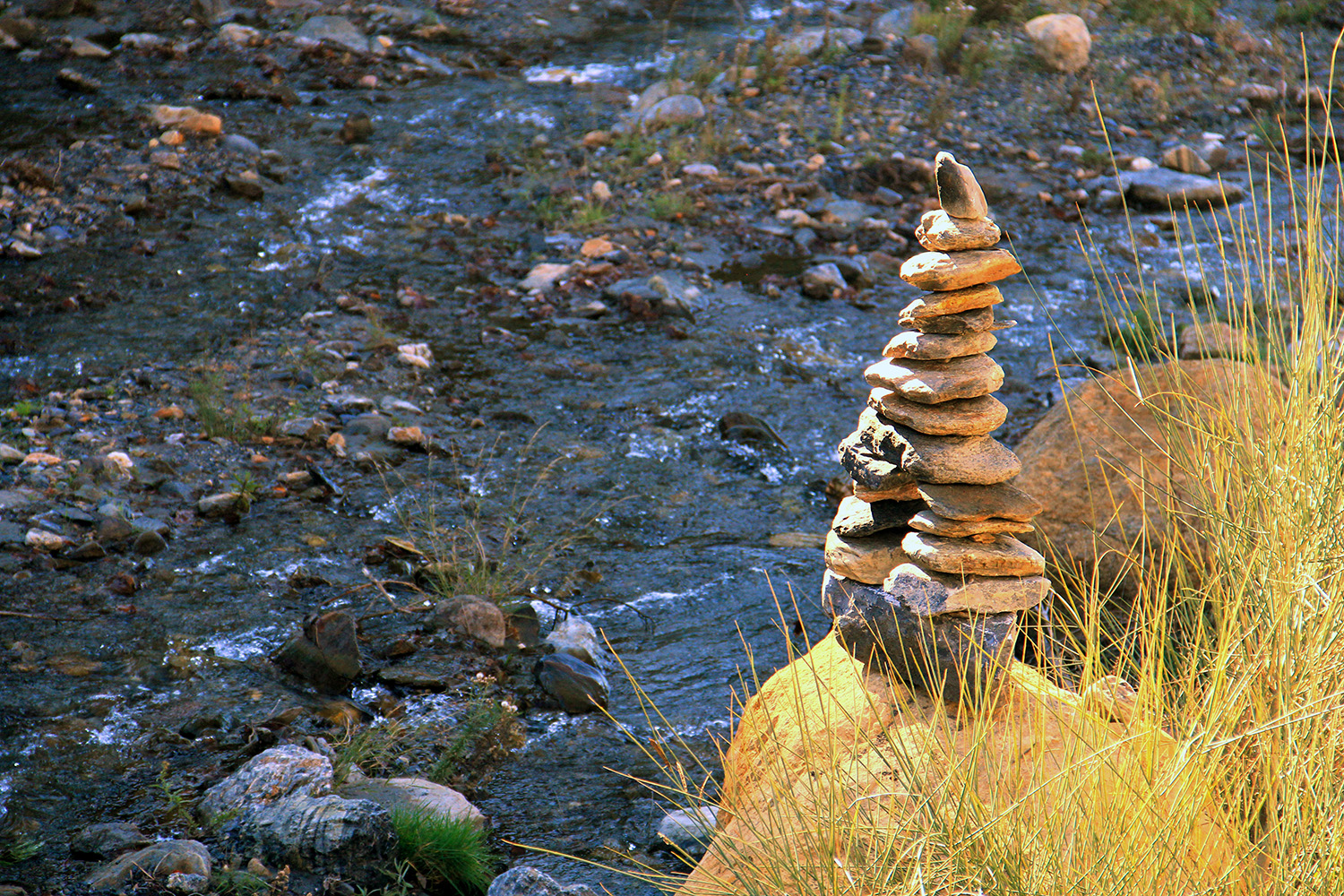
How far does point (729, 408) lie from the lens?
640cm

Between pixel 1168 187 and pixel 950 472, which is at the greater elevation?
pixel 950 472

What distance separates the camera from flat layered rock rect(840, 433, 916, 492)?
2.91m

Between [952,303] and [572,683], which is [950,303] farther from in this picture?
[572,683]

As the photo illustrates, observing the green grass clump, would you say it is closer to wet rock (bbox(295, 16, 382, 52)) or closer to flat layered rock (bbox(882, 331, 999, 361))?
flat layered rock (bbox(882, 331, 999, 361))

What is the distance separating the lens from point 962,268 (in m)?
2.73

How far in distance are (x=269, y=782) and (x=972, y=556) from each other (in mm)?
2224

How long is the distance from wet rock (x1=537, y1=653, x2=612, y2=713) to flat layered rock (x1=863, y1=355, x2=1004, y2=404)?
1.90 meters

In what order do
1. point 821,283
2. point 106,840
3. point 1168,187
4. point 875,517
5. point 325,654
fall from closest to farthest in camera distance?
1. point 875,517
2. point 106,840
3. point 325,654
4. point 821,283
5. point 1168,187

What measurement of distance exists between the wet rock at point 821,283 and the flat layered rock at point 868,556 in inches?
190

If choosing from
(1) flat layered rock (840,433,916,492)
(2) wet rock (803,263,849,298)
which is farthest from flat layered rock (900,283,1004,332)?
(2) wet rock (803,263,849,298)

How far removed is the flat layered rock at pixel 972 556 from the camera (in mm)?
2787

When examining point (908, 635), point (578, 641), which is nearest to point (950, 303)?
point (908, 635)

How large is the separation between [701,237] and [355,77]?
13.7 ft

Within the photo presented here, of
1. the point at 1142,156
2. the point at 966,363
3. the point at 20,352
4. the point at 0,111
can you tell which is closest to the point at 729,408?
the point at 966,363
